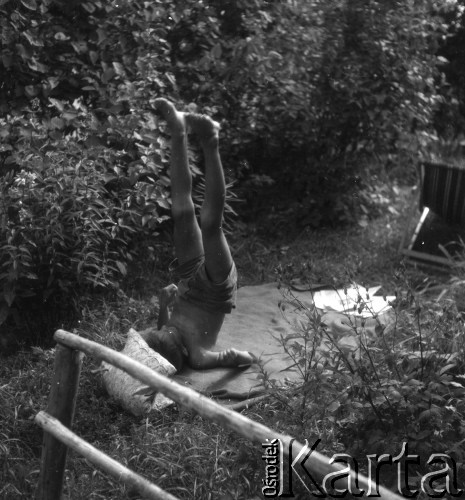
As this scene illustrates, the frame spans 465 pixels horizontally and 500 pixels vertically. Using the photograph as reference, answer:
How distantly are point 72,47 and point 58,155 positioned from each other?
4.55ft

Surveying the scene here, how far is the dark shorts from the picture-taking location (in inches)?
203

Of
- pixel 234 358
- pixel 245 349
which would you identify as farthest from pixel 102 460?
pixel 245 349

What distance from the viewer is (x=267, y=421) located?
430 cm

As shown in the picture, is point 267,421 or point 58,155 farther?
point 58,155

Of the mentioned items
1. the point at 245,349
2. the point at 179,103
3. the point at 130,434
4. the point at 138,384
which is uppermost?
the point at 179,103

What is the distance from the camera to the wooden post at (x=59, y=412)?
3.54m

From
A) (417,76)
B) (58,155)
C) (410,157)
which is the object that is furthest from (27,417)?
(410,157)

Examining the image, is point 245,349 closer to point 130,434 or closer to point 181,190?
point 181,190

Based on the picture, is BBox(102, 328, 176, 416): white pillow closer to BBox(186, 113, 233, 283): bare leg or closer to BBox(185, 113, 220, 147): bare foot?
BBox(186, 113, 233, 283): bare leg

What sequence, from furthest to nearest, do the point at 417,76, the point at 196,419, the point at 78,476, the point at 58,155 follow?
the point at 417,76 < the point at 58,155 < the point at 196,419 < the point at 78,476

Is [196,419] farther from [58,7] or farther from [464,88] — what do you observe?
[464,88]

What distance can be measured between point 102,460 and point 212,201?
207cm

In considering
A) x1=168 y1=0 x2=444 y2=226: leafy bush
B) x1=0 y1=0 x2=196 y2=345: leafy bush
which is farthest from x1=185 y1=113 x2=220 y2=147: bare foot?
x1=168 y1=0 x2=444 y2=226: leafy bush

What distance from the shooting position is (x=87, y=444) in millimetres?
3340
